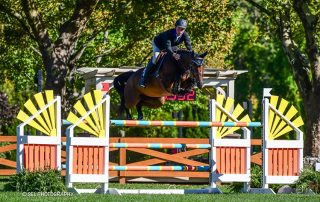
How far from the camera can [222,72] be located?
25016 mm

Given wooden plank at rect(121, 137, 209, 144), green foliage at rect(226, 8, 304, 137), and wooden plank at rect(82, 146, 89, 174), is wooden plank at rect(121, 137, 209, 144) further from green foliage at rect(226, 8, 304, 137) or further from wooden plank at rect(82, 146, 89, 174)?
green foliage at rect(226, 8, 304, 137)

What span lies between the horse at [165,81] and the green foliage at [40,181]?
2.78 metres

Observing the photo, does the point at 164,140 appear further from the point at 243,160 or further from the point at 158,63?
the point at 243,160

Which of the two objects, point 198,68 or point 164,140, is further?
point 164,140

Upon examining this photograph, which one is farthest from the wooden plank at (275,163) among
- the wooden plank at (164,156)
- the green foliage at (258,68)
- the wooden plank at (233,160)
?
the green foliage at (258,68)

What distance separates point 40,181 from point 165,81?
325 cm

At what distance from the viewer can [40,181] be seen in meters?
14.5

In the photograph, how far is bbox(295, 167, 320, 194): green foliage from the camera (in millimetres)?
15383

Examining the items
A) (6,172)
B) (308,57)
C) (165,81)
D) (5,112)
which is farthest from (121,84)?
(5,112)

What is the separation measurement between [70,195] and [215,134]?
2.69m

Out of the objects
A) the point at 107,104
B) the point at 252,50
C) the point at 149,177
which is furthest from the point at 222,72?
the point at 252,50

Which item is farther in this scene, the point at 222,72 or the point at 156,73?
the point at 222,72

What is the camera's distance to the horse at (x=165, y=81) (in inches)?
627

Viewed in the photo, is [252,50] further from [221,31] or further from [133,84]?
[133,84]
